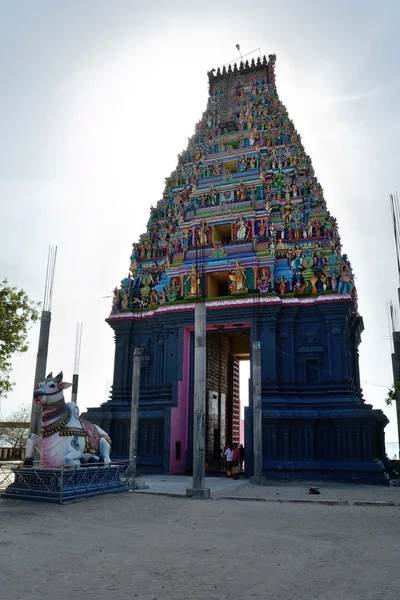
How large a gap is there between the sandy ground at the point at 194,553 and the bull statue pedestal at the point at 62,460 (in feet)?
2.12

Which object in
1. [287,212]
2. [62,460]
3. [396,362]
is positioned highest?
[287,212]

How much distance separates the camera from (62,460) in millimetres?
13117

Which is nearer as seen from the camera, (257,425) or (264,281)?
(257,425)

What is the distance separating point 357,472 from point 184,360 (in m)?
9.26

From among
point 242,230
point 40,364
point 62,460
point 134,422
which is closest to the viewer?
point 62,460

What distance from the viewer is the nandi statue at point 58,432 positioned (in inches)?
521

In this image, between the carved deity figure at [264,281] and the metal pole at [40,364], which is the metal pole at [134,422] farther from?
the carved deity figure at [264,281]

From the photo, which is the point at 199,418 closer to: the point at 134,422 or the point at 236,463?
the point at 134,422

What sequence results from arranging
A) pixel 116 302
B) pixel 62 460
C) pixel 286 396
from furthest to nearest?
pixel 116 302
pixel 286 396
pixel 62 460

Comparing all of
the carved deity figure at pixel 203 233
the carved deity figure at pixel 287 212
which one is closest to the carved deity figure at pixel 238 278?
the carved deity figure at pixel 203 233

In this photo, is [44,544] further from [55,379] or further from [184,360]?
[184,360]

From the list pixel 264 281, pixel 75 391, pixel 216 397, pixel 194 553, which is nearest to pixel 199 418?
pixel 194 553

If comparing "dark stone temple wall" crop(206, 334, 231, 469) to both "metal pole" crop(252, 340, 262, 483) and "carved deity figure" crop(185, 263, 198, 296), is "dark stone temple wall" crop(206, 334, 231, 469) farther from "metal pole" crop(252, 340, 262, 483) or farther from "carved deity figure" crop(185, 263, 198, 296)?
"metal pole" crop(252, 340, 262, 483)

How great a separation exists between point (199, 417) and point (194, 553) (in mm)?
7142
